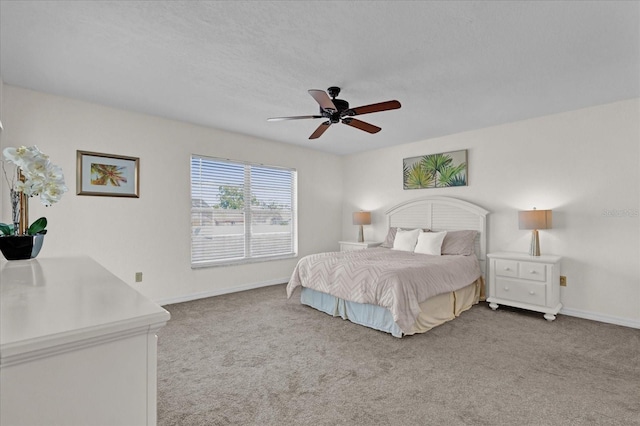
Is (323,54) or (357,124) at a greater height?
(323,54)

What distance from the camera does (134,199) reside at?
13.1ft

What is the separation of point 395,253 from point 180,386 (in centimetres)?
313

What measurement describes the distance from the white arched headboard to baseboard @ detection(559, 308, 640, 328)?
1017mm

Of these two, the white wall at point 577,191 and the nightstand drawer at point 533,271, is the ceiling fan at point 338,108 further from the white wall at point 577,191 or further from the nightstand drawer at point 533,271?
the nightstand drawer at point 533,271

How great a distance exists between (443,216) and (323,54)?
3.32 meters

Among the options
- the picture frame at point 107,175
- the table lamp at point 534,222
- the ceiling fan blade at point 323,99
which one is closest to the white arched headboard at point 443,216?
the table lamp at point 534,222

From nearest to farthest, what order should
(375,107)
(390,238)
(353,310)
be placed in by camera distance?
(375,107) < (353,310) < (390,238)

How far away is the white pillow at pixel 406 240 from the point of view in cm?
481

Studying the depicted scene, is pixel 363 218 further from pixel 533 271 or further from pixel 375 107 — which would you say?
pixel 375 107

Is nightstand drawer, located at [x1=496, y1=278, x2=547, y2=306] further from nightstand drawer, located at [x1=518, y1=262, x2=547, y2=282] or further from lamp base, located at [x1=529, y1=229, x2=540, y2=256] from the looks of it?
lamp base, located at [x1=529, y1=229, x2=540, y2=256]

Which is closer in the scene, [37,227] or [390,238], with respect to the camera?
[37,227]

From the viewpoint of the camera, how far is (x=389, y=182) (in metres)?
5.77

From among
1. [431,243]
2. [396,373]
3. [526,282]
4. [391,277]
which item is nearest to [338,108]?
[391,277]

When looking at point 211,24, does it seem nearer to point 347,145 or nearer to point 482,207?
point 347,145
